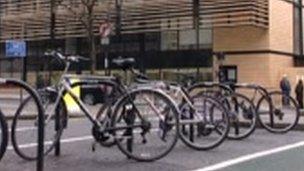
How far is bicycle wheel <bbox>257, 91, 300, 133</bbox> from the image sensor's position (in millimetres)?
13562

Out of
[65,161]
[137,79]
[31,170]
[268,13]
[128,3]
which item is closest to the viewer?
[31,170]

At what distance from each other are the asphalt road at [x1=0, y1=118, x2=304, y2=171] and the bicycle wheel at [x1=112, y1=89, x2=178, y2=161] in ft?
0.58

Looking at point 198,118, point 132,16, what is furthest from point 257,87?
point 132,16

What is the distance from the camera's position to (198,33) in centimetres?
4172

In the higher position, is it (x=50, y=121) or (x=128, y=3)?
(x=128, y=3)

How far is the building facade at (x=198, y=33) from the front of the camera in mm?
39375

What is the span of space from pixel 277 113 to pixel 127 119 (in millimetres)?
Result: 5163

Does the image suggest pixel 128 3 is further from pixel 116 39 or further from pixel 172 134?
pixel 172 134

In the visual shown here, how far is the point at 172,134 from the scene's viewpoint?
942cm

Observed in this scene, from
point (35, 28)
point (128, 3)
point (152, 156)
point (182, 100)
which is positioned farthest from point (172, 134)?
point (35, 28)

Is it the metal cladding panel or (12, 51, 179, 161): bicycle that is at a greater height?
the metal cladding panel

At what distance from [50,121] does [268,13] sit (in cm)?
3135

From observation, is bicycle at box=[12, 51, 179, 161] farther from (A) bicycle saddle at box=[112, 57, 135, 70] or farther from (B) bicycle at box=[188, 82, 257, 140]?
(B) bicycle at box=[188, 82, 257, 140]

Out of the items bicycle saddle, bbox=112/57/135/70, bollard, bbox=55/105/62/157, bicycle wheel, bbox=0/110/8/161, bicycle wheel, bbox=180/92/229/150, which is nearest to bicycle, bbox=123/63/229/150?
bicycle wheel, bbox=180/92/229/150
